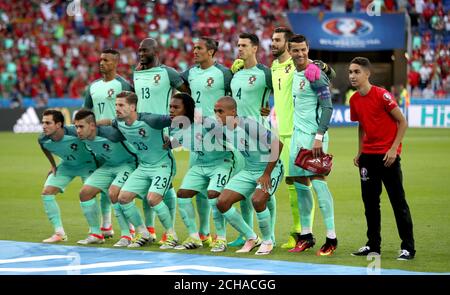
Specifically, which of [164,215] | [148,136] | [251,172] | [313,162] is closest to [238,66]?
[148,136]

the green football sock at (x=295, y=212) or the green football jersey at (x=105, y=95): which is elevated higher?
the green football jersey at (x=105, y=95)

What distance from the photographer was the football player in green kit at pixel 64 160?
11.1 meters

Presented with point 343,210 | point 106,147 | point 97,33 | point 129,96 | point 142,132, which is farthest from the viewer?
point 97,33

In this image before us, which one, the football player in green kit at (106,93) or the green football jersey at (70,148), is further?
the football player in green kit at (106,93)

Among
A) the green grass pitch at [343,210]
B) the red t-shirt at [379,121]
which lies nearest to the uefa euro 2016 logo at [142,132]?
the green grass pitch at [343,210]

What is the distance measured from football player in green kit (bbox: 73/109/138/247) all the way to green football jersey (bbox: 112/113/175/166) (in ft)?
0.54

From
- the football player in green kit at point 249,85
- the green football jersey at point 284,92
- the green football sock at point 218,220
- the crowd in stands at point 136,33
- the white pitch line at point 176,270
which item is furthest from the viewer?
the crowd in stands at point 136,33

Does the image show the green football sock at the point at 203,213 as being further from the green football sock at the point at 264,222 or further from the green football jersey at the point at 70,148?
the green football jersey at the point at 70,148

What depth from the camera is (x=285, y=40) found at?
10.6 metres

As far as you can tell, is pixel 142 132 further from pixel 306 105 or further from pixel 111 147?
pixel 306 105

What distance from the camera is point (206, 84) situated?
11078 millimetres

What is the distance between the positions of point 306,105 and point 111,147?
2.51 m

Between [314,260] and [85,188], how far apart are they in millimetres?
3106

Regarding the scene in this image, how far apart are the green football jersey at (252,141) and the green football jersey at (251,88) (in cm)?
60
